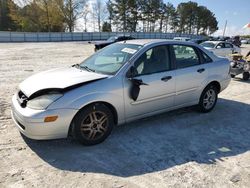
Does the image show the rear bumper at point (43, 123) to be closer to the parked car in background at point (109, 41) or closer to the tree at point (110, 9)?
Result: the parked car in background at point (109, 41)

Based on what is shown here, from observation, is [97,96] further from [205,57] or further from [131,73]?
[205,57]

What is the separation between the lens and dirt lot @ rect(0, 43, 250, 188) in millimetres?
3049

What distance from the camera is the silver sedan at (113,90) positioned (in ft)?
11.5

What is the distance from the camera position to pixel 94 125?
382 centimetres

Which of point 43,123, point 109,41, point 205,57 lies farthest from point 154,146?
point 109,41

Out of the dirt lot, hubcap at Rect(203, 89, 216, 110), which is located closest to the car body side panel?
the dirt lot

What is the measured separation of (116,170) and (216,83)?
335 centimetres

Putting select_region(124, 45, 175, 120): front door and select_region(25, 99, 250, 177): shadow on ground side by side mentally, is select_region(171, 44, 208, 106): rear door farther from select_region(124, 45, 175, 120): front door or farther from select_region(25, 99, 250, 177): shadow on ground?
select_region(25, 99, 250, 177): shadow on ground

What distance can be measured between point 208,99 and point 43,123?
3.59 meters

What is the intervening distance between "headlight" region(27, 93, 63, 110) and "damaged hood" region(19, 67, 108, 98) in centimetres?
12

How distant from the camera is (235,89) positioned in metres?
7.81

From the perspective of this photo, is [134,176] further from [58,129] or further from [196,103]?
[196,103]

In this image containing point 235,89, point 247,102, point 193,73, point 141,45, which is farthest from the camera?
point 235,89

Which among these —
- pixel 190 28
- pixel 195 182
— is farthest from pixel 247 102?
pixel 190 28
